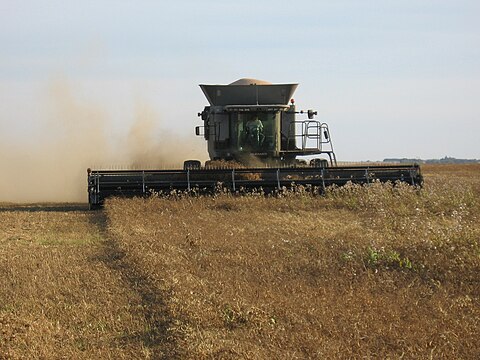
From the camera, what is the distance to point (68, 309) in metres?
8.22

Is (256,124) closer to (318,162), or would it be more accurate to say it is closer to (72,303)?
(318,162)

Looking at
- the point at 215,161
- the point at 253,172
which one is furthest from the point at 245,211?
the point at 215,161

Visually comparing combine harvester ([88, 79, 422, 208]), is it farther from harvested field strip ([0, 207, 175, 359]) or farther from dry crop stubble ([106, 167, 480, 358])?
harvested field strip ([0, 207, 175, 359])

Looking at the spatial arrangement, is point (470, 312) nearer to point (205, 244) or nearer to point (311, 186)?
point (205, 244)

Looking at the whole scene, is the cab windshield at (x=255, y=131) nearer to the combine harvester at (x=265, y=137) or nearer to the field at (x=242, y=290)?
the combine harvester at (x=265, y=137)

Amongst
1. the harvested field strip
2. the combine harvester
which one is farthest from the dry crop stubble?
the combine harvester

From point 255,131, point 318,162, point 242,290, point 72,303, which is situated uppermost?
point 255,131

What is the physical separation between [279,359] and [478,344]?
5.50 ft

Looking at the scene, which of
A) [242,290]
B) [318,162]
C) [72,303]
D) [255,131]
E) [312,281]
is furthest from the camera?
[318,162]

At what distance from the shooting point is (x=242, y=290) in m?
8.63

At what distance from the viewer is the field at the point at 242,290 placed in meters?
6.71

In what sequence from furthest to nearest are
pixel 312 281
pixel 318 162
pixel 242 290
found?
pixel 318 162 → pixel 312 281 → pixel 242 290

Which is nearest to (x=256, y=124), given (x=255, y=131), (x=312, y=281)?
(x=255, y=131)

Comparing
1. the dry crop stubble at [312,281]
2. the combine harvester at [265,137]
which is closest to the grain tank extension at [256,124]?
the combine harvester at [265,137]
